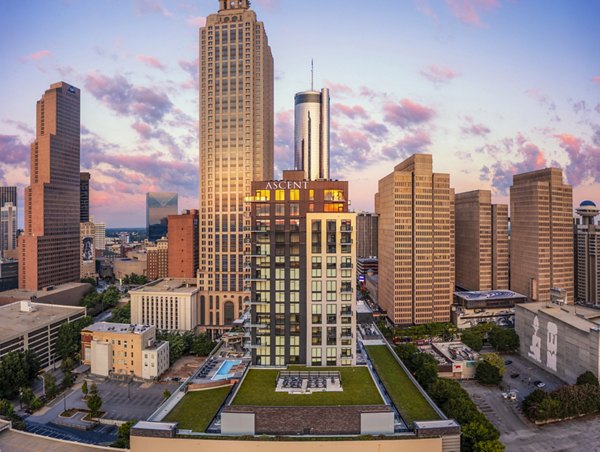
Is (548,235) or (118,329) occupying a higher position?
(548,235)

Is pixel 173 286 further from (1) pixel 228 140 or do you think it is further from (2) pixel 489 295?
(2) pixel 489 295

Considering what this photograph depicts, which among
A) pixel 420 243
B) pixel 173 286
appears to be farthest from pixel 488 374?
pixel 173 286

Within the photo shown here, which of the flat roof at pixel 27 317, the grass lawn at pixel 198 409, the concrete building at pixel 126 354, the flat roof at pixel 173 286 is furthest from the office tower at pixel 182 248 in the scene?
the grass lawn at pixel 198 409

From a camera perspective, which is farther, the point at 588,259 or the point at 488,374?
the point at 588,259

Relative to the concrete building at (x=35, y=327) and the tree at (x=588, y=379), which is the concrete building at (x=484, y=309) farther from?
the concrete building at (x=35, y=327)

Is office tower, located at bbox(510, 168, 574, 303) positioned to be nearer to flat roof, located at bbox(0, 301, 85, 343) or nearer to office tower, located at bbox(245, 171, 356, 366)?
office tower, located at bbox(245, 171, 356, 366)

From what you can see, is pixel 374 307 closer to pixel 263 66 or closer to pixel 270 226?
pixel 263 66

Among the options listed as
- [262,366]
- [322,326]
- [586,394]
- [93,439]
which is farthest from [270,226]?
[586,394]
